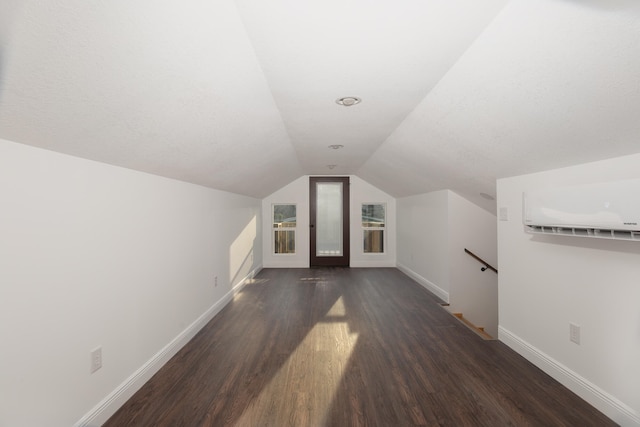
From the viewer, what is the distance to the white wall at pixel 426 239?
4512 mm

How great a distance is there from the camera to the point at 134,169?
7.18 ft

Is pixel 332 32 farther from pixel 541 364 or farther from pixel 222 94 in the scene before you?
pixel 541 364

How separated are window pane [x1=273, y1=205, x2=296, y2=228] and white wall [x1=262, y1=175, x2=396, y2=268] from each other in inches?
5.3

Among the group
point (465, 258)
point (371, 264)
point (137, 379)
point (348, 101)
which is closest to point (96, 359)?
point (137, 379)

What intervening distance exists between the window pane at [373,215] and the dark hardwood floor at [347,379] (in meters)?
3.33

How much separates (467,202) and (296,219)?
3.76 meters

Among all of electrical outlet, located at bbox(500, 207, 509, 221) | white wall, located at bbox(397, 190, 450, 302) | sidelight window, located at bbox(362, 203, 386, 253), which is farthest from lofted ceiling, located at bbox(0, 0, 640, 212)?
sidelight window, located at bbox(362, 203, 386, 253)

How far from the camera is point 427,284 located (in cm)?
510

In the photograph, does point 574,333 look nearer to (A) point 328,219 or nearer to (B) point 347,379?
(B) point 347,379

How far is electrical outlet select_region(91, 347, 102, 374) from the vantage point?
1785 millimetres

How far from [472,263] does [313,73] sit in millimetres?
3801

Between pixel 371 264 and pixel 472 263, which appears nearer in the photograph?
pixel 472 263

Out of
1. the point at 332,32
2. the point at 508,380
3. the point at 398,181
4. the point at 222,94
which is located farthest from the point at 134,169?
the point at 398,181

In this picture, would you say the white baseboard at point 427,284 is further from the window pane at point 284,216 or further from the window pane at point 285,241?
the window pane at point 284,216
